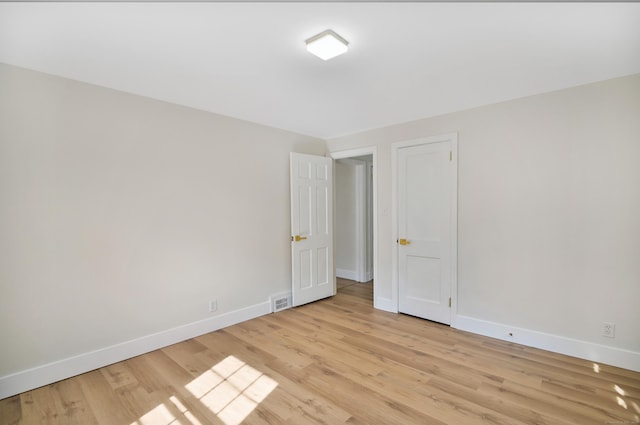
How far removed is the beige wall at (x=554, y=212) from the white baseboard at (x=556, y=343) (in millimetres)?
40

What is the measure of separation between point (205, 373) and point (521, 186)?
3.42 metres

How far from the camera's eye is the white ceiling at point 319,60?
5.35 feet

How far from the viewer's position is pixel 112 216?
2580 mm

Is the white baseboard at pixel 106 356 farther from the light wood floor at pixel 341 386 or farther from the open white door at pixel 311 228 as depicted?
the open white door at pixel 311 228

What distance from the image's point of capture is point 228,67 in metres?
2.26

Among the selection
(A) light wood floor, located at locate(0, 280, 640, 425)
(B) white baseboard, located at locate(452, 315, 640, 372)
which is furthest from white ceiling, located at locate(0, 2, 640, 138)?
(A) light wood floor, located at locate(0, 280, 640, 425)

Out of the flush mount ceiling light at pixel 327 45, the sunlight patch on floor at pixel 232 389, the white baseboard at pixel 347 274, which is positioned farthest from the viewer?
the white baseboard at pixel 347 274

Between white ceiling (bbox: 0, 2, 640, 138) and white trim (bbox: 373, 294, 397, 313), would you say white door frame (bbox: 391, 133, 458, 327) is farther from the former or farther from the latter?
white ceiling (bbox: 0, 2, 640, 138)

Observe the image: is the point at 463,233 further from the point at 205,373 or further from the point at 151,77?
the point at 151,77

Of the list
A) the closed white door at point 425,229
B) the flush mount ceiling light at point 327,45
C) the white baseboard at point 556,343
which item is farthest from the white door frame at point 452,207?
the flush mount ceiling light at point 327,45

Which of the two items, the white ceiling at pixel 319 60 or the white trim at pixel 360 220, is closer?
the white ceiling at pixel 319 60

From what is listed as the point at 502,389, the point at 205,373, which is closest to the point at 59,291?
the point at 205,373

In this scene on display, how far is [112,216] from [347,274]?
412 centimetres

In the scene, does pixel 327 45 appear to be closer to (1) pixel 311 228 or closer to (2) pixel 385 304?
(1) pixel 311 228
